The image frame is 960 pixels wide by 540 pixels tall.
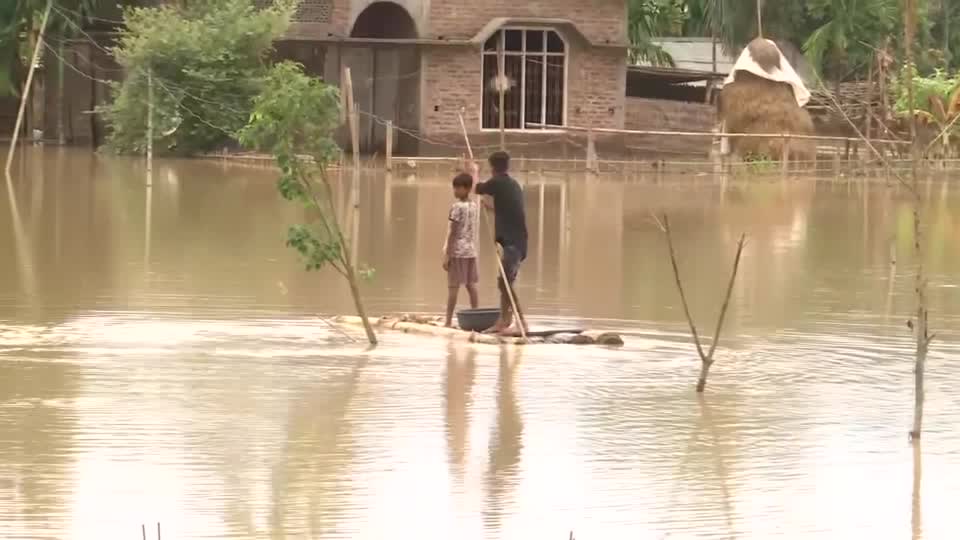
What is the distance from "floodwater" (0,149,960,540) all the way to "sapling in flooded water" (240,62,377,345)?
0.70 metres

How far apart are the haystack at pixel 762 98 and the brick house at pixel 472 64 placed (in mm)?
2263

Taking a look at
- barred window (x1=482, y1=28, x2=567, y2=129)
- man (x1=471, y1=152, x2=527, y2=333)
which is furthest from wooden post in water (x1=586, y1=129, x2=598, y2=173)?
man (x1=471, y1=152, x2=527, y2=333)

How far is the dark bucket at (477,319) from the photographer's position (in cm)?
1271

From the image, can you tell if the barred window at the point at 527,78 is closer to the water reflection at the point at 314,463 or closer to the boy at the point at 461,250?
the boy at the point at 461,250

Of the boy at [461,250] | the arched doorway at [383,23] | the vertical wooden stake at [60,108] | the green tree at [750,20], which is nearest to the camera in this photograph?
the boy at [461,250]

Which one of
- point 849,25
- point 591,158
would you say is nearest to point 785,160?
point 591,158

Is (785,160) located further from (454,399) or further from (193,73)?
(454,399)

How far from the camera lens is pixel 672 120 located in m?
38.5

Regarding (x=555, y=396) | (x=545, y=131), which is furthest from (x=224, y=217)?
(x=545, y=131)

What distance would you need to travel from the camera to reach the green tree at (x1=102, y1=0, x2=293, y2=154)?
108 feet

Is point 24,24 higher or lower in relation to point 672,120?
higher

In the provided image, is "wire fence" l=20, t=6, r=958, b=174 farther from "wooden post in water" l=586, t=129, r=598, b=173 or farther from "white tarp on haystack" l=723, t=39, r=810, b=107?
"white tarp on haystack" l=723, t=39, r=810, b=107

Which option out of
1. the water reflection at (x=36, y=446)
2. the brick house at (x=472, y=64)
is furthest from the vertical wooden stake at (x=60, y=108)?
the water reflection at (x=36, y=446)

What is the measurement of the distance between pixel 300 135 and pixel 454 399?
267cm
